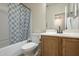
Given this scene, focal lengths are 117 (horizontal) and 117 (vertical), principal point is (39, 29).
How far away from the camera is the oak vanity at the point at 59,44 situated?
1.72 m

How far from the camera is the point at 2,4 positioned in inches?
70.1

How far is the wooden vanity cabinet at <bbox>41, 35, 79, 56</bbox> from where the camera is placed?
172 centimetres

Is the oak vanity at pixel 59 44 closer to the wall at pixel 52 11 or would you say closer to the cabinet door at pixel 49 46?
the cabinet door at pixel 49 46

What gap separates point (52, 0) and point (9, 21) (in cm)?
77

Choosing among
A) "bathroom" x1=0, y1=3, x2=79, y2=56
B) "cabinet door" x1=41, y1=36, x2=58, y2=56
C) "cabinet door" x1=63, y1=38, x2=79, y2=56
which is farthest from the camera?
"cabinet door" x1=41, y1=36, x2=58, y2=56

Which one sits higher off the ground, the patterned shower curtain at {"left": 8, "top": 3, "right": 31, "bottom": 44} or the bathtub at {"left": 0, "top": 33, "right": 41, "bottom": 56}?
the patterned shower curtain at {"left": 8, "top": 3, "right": 31, "bottom": 44}

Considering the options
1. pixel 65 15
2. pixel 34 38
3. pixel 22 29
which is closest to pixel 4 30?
pixel 22 29

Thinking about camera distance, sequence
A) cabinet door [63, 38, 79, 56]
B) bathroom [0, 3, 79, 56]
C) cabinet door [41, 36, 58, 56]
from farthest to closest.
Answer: cabinet door [41, 36, 58, 56] < bathroom [0, 3, 79, 56] < cabinet door [63, 38, 79, 56]

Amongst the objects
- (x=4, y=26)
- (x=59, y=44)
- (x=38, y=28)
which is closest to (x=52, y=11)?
(x=38, y=28)

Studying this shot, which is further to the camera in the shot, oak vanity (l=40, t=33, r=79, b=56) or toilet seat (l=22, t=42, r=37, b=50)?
toilet seat (l=22, t=42, r=37, b=50)

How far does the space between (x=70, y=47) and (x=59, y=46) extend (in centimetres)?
19

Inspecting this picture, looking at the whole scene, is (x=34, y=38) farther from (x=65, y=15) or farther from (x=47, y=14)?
(x=65, y=15)

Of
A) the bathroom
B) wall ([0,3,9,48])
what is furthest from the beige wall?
wall ([0,3,9,48])

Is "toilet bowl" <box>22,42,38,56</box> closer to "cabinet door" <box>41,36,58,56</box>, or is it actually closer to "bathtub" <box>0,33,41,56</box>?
"bathtub" <box>0,33,41,56</box>
